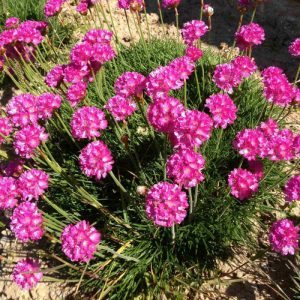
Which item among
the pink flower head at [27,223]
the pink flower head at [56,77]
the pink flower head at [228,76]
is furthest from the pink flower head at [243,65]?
the pink flower head at [27,223]

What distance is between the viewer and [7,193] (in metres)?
2.07

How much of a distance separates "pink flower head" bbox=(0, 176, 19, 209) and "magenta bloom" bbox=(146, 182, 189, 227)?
33.3 inches

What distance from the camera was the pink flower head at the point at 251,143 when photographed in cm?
200

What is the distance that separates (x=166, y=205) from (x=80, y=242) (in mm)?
488

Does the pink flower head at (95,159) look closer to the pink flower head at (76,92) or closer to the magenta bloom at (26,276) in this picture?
the pink flower head at (76,92)

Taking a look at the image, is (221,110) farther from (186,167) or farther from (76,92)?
(76,92)

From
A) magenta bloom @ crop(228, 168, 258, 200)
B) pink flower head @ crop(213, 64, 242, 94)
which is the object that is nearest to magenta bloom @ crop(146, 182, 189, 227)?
magenta bloom @ crop(228, 168, 258, 200)

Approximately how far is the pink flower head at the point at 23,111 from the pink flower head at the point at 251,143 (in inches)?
52.0

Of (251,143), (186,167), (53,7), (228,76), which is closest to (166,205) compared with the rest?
(186,167)

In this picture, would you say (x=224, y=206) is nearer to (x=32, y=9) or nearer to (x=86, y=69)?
(x=86, y=69)

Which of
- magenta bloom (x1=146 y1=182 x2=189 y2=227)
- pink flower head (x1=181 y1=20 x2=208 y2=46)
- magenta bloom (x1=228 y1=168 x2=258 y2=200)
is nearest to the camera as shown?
magenta bloom (x1=146 y1=182 x2=189 y2=227)

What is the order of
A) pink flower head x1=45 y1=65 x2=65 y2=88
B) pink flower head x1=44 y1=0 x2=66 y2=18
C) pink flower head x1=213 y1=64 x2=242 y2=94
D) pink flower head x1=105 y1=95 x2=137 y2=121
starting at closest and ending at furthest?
pink flower head x1=105 y1=95 x2=137 y2=121
pink flower head x1=213 y1=64 x2=242 y2=94
pink flower head x1=45 y1=65 x2=65 y2=88
pink flower head x1=44 y1=0 x2=66 y2=18

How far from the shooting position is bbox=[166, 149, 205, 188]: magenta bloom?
177cm

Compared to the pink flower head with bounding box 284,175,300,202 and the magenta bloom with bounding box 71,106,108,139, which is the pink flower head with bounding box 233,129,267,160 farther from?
the magenta bloom with bounding box 71,106,108,139
